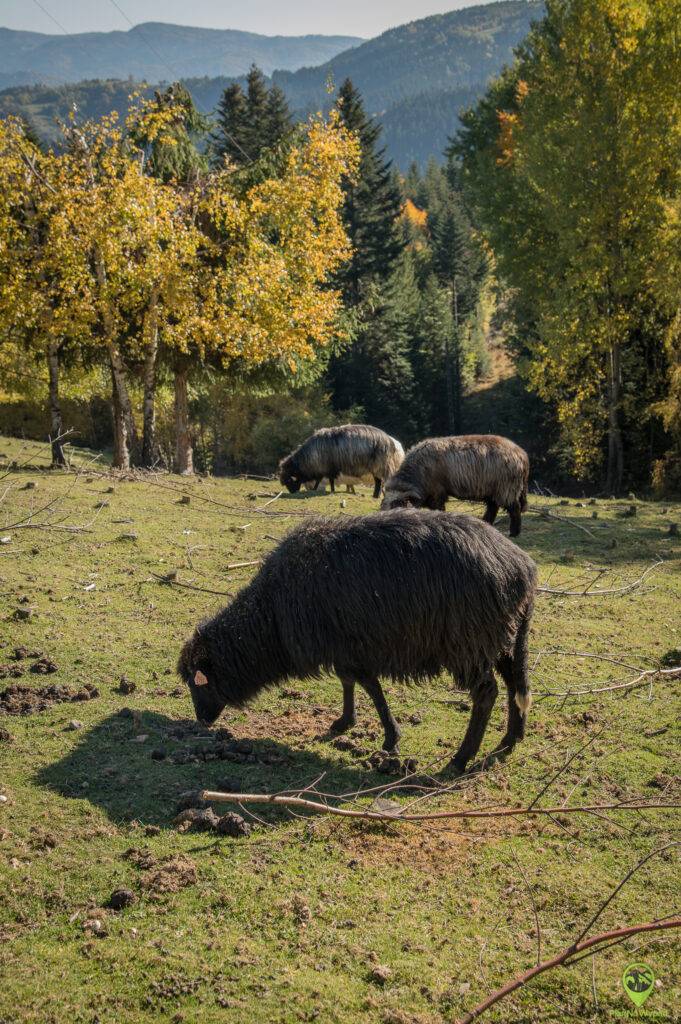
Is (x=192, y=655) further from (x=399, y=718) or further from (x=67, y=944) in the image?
(x=67, y=944)

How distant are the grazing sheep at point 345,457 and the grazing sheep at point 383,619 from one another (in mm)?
10604

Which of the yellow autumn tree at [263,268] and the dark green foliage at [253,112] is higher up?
the dark green foliage at [253,112]

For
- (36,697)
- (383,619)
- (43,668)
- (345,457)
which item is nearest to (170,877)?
(383,619)

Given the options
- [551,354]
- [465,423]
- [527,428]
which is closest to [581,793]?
[551,354]

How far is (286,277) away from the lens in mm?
21266

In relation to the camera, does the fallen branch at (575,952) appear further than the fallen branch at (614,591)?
No

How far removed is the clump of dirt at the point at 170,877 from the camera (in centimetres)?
433

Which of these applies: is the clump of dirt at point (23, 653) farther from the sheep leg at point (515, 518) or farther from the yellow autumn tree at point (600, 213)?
the yellow autumn tree at point (600, 213)

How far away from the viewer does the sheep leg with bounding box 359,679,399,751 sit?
6055 mm

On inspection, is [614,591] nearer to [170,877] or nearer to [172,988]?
[170,877]

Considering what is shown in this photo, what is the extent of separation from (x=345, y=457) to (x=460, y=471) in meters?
5.45

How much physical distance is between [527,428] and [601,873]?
3444 cm

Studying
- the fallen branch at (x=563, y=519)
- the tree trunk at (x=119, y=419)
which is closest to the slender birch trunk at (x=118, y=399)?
the tree trunk at (x=119, y=419)

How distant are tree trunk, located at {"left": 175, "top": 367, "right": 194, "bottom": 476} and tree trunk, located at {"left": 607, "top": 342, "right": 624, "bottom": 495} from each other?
13002mm
